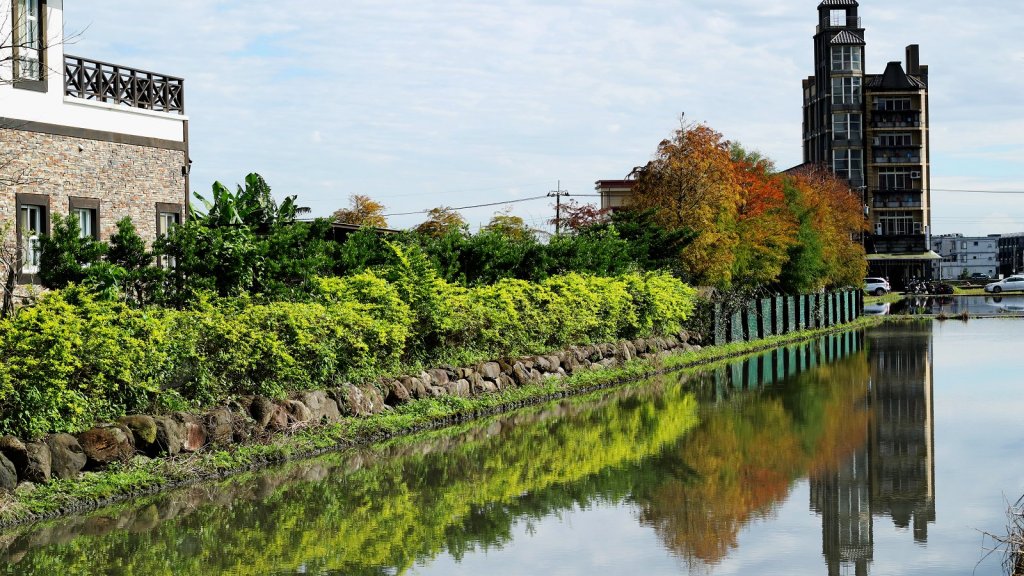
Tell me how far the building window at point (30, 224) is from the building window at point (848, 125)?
86.4m

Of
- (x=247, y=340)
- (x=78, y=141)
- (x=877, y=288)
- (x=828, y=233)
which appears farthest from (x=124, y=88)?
(x=877, y=288)

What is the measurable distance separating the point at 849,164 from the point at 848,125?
3.28 metres

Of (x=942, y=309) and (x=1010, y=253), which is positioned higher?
(x=1010, y=253)

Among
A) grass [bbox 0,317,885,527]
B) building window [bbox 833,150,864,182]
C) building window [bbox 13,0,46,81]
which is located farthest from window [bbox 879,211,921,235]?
building window [bbox 13,0,46,81]

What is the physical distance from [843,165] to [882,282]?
39.1 ft

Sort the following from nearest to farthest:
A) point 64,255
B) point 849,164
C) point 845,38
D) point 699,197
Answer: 1. point 64,255
2. point 699,197
3. point 845,38
4. point 849,164

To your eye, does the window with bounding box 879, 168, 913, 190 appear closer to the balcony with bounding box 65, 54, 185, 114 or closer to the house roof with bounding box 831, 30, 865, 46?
the house roof with bounding box 831, 30, 865, 46

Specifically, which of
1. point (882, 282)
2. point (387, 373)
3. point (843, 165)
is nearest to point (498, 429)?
point (387, 373)

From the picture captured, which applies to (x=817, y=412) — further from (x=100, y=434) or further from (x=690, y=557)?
(x=100, y=434)

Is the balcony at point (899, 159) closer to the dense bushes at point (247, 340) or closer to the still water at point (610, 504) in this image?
the dense bushes at point (247, 340)

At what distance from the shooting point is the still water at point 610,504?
1060 centimetres

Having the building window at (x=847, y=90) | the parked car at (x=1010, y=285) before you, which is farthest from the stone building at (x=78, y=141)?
the parked car at (x=1010, y=285)

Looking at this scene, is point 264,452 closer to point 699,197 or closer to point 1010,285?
point 699,197

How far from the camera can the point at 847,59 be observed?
A: 101m
